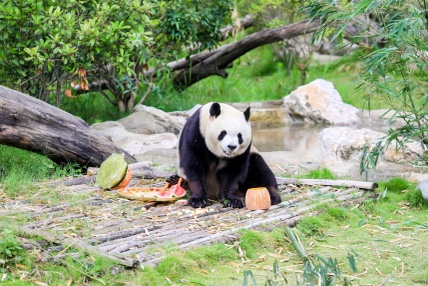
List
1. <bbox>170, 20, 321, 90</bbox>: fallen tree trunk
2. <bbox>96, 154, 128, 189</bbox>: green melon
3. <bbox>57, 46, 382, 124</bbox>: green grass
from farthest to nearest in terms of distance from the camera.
Answer: <bbox>170, 20, 321, 90</bbox>: fallen tree trunk, <bbox>57, 46, 382, 124</bbox>: green grass, <bbox>96, 154, 128, 189</bbox>: green melon

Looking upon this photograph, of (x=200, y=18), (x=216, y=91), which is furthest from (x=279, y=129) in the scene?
(x=200, y=18)

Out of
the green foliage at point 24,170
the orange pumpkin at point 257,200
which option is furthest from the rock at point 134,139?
the orange pumpkin at point 257,200

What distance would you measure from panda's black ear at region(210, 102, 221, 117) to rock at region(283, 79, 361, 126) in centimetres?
604

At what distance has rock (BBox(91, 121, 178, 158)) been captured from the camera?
26.8 feet

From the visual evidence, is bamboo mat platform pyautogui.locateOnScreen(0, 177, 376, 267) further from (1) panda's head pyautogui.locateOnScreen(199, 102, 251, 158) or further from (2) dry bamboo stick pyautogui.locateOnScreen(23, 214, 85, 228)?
(1) panda's head pyautogui.locateOnScreen(199, 102, 251, 158)

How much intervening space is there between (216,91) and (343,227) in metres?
7.05

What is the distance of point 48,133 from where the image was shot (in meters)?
6.32

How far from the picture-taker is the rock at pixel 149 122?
9.00 m

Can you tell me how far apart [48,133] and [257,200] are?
2.07m

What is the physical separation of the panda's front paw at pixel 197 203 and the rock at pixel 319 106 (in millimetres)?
6197

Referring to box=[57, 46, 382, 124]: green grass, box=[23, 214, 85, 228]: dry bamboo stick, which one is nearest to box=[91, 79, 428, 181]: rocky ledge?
box=[57, 46, 382, 124]: green grass

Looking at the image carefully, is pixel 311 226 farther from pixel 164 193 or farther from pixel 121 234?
pixel 121 234

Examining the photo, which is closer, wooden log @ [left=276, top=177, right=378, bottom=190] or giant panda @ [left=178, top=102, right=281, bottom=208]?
giant panda @ [left=178, top=102, right=281, bottom=208]

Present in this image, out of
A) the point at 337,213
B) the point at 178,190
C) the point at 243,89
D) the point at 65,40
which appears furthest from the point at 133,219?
the point at 243,89
